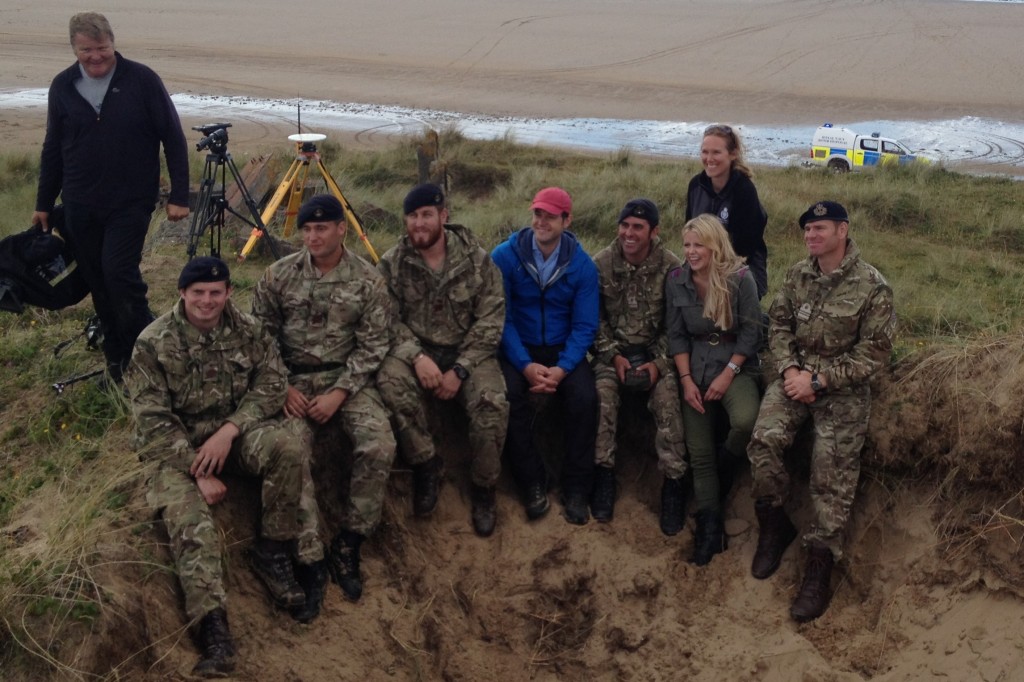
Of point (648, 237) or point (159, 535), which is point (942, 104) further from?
point (159, 535)

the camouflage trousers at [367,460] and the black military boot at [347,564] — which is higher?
the camouflage trousers at [367,460]

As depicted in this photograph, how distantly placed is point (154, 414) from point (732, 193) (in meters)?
3.62

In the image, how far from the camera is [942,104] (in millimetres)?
26750

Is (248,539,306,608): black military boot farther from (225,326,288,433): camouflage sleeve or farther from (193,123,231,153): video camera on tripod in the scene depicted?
(193,123,231,153): video camera on tripod

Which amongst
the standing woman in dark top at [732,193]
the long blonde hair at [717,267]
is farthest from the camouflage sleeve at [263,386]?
the standing woman in dark top at [732,193]

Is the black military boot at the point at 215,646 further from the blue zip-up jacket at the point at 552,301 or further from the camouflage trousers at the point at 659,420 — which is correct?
the camouflage trousers at the point at 659,420

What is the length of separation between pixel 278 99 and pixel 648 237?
75.8 ft

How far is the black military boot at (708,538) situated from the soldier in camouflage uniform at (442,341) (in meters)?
1.19

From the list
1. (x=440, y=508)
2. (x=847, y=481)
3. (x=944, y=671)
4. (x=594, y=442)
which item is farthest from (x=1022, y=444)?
(x=440, y=508)

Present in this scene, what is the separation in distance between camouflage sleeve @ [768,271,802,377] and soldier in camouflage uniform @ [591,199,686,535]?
0.64 metres

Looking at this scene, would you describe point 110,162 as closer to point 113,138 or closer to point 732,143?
point 113,138

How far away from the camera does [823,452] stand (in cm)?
514

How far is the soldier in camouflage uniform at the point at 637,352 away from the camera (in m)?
5.69

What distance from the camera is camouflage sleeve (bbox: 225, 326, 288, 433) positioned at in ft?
16.0
